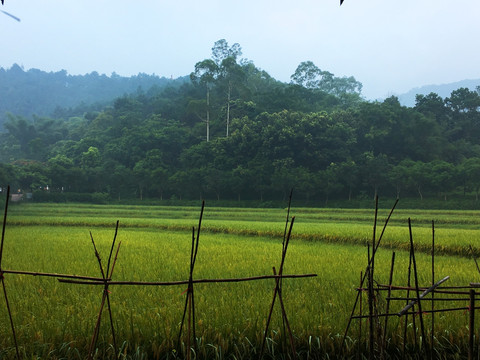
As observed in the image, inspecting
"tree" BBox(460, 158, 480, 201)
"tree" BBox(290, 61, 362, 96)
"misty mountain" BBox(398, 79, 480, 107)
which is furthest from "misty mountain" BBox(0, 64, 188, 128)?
"misty mountain" BBox(398, 79, 480, 107)

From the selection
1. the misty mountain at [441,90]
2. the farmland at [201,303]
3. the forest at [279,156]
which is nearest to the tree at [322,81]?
the forest at [279,156]

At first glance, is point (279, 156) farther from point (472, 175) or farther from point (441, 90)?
point (441, 90)

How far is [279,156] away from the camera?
3177 centimetres

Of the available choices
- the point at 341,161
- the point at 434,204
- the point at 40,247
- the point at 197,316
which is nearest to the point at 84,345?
the point at 197,316

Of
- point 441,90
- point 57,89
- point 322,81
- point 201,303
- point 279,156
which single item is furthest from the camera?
point 441,90

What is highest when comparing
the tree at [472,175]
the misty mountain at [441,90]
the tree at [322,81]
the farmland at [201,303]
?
the misty mountain at [441,90]

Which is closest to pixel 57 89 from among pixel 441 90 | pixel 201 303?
pixel 201 303

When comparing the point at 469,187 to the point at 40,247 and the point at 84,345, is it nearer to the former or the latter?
the point at 40,247

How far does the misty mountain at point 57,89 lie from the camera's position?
228 feet

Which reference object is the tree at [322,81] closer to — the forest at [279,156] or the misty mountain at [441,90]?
the forest at [279,156]

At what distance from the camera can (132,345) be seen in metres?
2.46

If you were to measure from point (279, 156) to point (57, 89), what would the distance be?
6864 cm

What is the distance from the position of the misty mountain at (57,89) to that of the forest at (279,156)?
27489 millimetres

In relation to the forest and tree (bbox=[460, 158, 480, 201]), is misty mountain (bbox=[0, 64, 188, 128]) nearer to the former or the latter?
the forest
